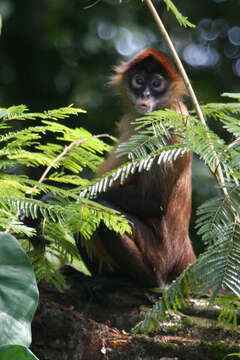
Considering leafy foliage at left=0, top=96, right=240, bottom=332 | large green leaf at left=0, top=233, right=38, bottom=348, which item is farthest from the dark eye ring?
large green leaf at left=0, top=233, right=38, bottom=348

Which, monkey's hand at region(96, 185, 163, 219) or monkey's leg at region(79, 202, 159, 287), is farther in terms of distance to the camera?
monkey's hand at region(96, 185, 163, 219)

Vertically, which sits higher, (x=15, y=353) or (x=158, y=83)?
(x=158, y=83)

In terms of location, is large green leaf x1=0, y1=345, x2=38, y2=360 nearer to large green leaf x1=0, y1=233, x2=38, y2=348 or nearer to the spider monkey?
large green leaf x1=0, y1=233, x2=38, y2=348

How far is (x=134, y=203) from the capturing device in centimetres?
598

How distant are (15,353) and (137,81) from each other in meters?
4.83

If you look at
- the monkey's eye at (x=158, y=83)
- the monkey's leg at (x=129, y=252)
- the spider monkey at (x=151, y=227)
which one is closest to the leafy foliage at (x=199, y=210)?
the monkey's leg at (x=129, y=252)

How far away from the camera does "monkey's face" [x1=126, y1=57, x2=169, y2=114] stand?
6.58 metres

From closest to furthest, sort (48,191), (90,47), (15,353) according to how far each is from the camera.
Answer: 1. (15,353)
2. (48,191)
3. (90,47)

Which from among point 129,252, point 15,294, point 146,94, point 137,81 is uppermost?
point 137,81

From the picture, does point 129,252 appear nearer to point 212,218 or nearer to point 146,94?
point 146,94

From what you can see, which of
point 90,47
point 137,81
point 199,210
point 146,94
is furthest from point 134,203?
point 90,47

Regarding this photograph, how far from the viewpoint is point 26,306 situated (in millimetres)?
2904

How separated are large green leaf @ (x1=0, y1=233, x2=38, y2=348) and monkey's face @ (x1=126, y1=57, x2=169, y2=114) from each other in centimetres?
378

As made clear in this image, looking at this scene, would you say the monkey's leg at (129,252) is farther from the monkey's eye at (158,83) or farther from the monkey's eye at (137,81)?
the monkey's eye at (137,81)
